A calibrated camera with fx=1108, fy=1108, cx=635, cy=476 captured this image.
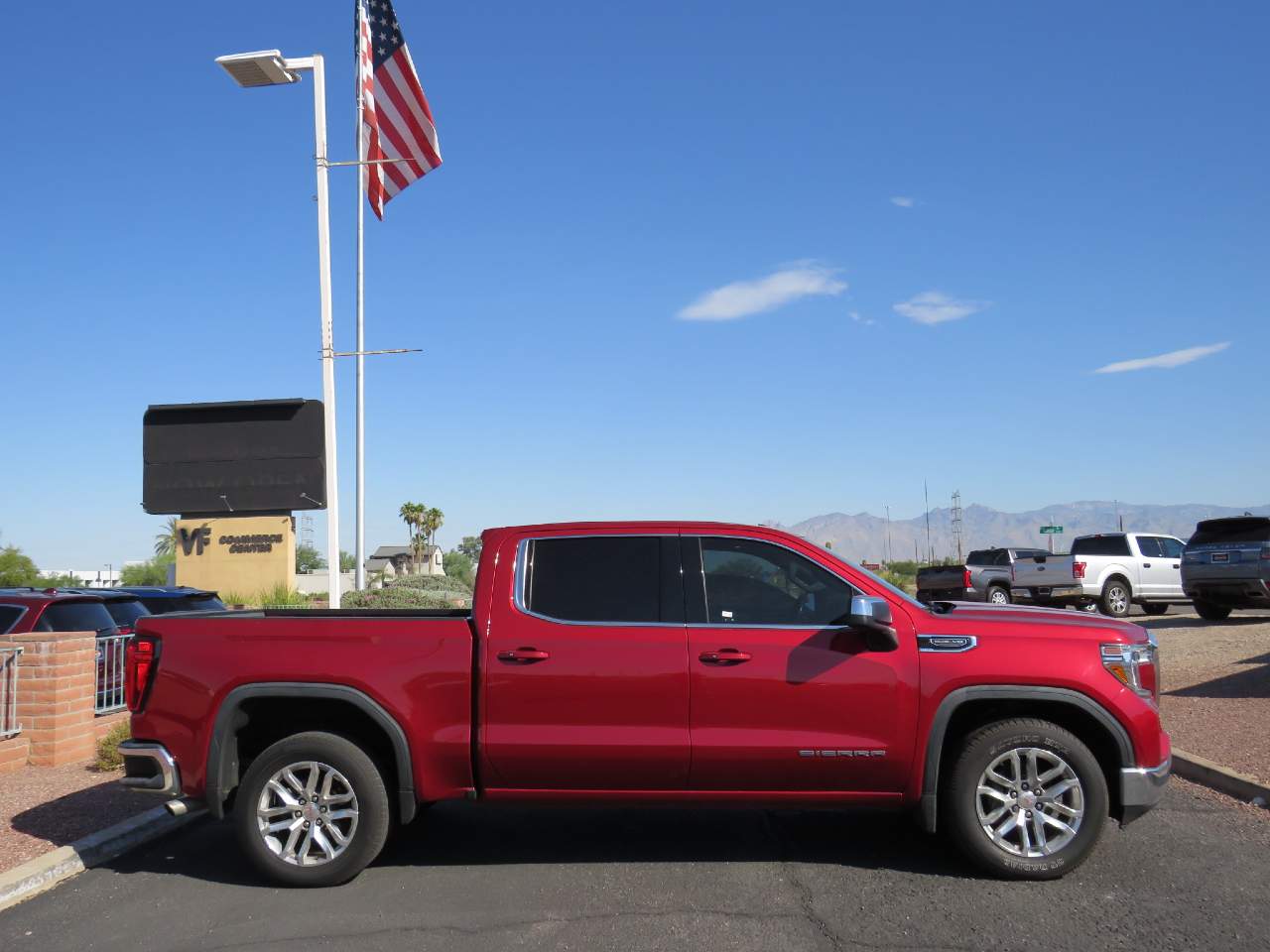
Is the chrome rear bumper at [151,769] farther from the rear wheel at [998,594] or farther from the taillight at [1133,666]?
the rear wheel at [998,594]

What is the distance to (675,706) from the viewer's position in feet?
19.3

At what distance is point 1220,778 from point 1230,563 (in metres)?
13.0

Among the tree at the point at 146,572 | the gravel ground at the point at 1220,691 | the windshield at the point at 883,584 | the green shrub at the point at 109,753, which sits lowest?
the gravel ground at the point at 1220,691

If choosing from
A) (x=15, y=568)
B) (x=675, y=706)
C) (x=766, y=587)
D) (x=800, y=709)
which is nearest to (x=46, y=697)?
(x=675, y=706)

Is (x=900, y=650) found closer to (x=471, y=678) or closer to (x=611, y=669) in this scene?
(x=611, y=669)

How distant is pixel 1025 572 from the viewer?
2661cm

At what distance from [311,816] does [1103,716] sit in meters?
4.29

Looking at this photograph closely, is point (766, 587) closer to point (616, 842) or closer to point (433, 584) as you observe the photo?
point (616, 842)

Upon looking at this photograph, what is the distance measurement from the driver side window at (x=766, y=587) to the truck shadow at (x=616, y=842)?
4.41 ft

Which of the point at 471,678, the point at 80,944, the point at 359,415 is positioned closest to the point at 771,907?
the point at 471,678

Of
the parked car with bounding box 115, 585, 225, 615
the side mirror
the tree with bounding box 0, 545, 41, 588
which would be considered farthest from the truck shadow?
the tree with bounding box 0, 545, 41, 588

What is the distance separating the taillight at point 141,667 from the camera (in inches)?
246

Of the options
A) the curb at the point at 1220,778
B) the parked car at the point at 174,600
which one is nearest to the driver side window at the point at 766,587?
the curb at the point at 1220,778

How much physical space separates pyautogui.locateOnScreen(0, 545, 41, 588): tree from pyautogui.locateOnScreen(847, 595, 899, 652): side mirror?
50889 mm
